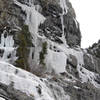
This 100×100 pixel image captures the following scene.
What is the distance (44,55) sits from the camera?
91.5 ft

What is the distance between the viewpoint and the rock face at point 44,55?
1526cm

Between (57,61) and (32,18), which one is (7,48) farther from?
(32,18)

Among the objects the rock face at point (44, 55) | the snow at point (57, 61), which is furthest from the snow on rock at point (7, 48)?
the snow at point (57, 61)

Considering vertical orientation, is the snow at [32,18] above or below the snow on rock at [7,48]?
above

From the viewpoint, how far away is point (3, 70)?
1578cm

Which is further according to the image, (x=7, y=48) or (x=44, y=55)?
(x=44, y=55)

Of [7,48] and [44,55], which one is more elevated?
[7,48]

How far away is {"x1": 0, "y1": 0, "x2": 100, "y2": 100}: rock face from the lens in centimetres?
1526

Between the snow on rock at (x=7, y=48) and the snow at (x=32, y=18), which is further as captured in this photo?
the snow at (x=32, y=18)

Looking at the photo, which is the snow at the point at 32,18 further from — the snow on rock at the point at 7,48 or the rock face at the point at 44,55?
the snow on rock at the point at 7,48

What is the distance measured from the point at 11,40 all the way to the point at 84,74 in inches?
391

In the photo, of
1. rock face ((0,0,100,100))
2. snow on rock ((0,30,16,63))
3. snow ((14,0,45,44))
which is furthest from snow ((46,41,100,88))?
snow on rock ((0,30,16,63))

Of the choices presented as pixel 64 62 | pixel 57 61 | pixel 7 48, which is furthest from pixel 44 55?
pixel 7 48

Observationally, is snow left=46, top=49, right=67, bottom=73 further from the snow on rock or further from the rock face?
the snow on rock
